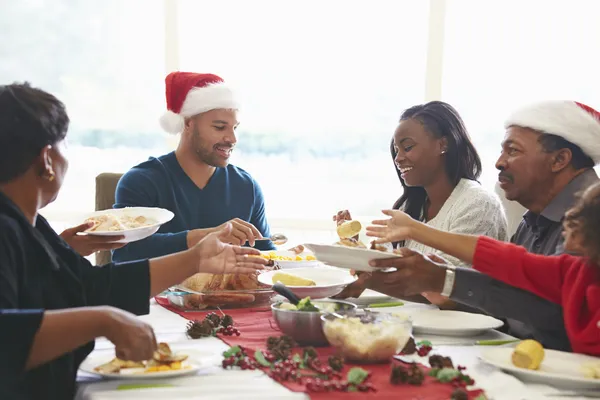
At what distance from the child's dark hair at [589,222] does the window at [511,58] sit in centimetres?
278

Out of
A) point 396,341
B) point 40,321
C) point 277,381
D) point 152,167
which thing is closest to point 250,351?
point 277,381

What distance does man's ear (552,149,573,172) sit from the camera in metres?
2.21

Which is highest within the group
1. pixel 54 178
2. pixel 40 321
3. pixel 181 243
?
pixel 54 178

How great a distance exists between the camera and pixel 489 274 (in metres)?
1.87

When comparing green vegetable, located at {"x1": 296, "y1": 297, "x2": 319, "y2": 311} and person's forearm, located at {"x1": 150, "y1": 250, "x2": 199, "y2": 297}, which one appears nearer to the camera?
green vegetable, located at {"x1": 296, "y1": 297, "x2": 319, "y2": 311}

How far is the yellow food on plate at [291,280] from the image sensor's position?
6.85 feet

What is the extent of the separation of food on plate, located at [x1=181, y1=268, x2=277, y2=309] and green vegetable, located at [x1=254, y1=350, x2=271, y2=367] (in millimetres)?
582

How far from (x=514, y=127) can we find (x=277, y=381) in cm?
135

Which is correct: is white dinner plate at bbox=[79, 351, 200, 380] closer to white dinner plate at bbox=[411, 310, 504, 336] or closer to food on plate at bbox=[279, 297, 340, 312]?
food on plate at bbox=[279, 297, 340, 312]

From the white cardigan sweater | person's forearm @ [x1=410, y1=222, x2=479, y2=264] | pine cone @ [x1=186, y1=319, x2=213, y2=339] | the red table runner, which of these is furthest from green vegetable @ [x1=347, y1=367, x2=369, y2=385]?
the white cardigan sweater

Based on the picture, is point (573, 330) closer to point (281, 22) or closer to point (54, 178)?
point (54, 178)

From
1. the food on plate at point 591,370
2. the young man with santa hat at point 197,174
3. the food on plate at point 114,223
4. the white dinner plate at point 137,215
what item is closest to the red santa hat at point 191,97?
the young man with santa hat at point 197,174

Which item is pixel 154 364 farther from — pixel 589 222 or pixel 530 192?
pixel 530 192

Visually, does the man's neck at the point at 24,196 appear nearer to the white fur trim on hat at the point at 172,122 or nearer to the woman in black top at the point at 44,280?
the woman in black top at the point at 44,280
